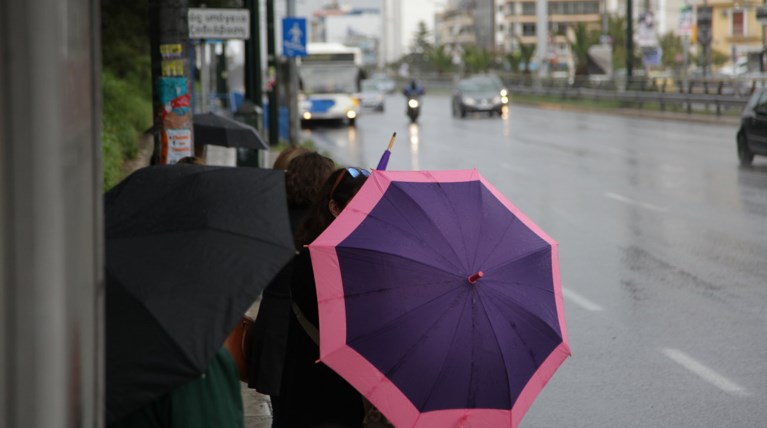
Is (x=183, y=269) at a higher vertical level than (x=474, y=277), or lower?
higher

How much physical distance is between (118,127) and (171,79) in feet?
40.7

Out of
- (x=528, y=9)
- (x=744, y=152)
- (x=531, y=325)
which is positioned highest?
(x=528, y=9)

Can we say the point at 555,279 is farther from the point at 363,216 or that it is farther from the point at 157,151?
the point at 157,151

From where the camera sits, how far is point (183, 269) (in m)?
3.16

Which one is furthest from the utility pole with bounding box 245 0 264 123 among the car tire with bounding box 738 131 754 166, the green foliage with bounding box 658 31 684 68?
the green foliage with bounding box 658 31 684 68

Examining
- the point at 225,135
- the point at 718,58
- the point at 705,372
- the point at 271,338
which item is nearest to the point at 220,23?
the point at 225,135

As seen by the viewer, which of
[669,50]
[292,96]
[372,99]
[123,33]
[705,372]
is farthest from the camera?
[669,50]

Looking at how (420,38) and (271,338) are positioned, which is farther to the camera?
(420,38)

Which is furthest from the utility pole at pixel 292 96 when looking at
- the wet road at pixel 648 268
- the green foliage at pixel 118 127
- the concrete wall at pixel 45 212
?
the concrete wall at pixel 45 212

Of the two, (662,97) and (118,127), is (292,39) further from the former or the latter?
(662,97)

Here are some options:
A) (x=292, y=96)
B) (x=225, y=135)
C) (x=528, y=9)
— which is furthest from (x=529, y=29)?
(x=225, y=135)

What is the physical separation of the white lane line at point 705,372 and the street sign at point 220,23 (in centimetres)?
995

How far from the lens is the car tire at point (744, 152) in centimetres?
2408

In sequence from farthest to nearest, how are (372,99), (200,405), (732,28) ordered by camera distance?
(732,28) < (372,99) < (200,405)
